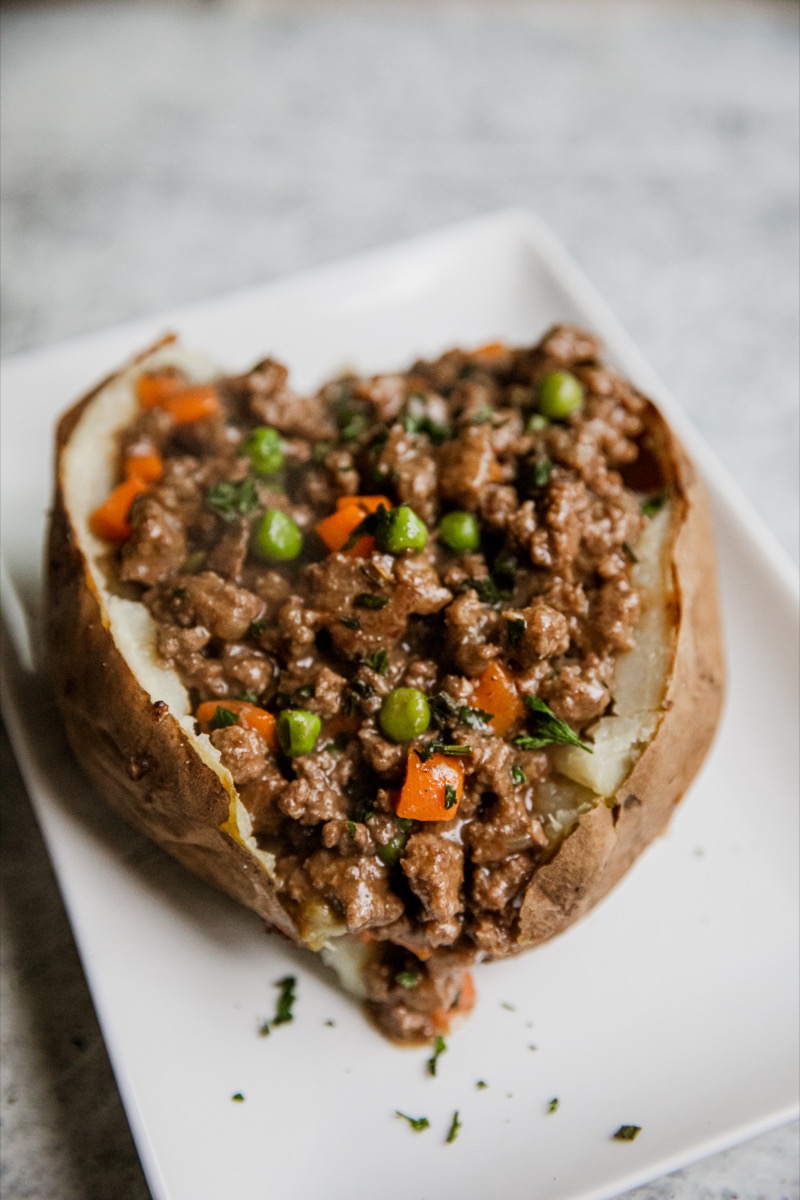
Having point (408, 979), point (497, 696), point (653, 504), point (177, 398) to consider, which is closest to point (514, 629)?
point (497, 696)

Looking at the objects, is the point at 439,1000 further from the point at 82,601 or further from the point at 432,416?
the point at 432,416

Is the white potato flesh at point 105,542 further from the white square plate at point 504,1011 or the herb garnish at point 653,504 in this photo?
the herb garnish at point 653,504

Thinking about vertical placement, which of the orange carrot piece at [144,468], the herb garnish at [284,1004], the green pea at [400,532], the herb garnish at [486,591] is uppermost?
the green pea at [400,532]

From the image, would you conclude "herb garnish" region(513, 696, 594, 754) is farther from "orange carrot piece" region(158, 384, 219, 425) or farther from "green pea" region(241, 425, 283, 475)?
"orange carrot piece" region(158, 384, 219, 425)

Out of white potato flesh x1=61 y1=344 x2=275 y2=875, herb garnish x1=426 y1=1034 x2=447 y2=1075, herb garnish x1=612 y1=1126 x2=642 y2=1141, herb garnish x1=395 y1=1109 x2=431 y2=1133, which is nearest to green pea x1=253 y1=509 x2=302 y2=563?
white potato flesh x1=61 y1=344 x2=275 y2=875

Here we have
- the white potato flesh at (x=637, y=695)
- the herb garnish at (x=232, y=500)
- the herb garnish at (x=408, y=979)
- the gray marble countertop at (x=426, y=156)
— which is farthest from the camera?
the gray marble countertop at (x=426, y=156)

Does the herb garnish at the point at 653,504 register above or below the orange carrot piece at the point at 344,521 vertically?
above

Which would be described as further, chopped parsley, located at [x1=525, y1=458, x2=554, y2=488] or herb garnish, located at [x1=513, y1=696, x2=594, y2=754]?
chopped parsley, located at [x1=525, y1=458, x2=554, y2=488]

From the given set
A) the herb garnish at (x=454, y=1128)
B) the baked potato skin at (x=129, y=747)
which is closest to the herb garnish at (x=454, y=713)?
the baked potato skin at (x=129, y=747)
